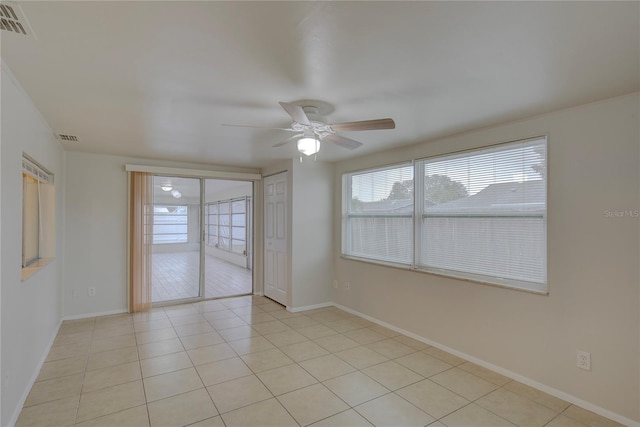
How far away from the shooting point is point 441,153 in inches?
140

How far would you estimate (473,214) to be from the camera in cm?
328

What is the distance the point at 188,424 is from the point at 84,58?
2404 mm

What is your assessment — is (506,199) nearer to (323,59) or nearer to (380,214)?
(380,214)

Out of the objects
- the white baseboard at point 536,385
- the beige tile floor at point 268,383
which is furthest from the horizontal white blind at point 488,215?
the beige tile floor at point 268,383

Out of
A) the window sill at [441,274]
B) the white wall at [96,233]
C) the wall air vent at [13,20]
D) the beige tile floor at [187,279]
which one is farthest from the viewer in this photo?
the beige tile floor at [187,279]

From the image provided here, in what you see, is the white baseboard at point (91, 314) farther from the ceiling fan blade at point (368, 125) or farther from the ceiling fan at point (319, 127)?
the ceiling fan blade at point (368, 125)

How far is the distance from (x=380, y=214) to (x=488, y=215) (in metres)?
1.52

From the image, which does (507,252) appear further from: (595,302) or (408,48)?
(408,48)

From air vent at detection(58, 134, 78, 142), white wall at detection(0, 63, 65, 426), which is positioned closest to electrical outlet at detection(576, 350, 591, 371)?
white wall at detection(0, 63, 65, 426)

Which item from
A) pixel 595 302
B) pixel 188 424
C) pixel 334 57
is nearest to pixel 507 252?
pixel 595 302

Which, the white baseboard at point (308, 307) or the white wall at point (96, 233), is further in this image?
the white baseboard at point (308, 307)

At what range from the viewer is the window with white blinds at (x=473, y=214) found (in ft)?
9.29

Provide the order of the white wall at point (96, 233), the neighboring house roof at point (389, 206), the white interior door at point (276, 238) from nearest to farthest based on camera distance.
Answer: the neighboring house roof at point (389, 206)
the white wall at point (96, 233)
the white interior door at point (276, 238)

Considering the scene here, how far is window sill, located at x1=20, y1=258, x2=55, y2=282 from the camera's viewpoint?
244 centimetres
